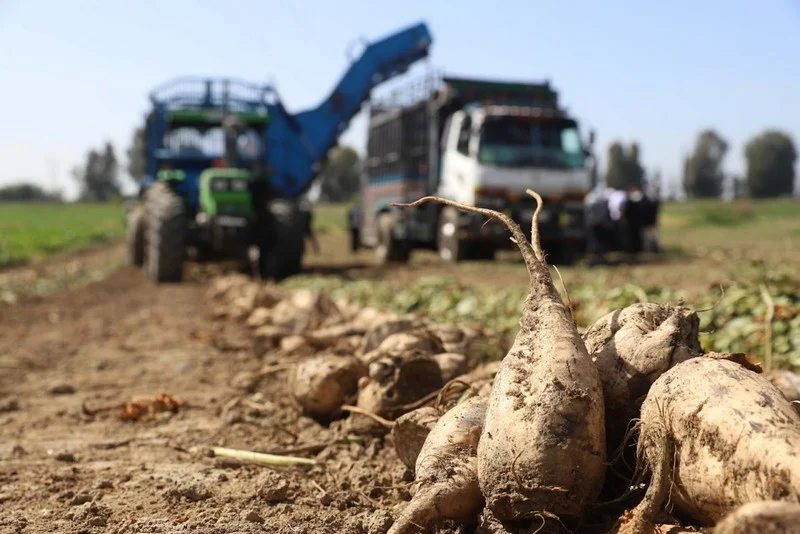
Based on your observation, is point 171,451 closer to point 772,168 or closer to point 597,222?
point 597,222

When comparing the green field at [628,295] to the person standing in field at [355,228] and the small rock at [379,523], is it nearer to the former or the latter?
the small rock at [379,523]

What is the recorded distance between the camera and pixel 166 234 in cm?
1333

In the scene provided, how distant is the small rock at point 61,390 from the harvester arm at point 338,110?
10261mm

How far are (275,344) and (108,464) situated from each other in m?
3.02

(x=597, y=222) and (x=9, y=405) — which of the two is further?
(x=597, y=222)

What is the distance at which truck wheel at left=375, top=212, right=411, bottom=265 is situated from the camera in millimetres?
17547

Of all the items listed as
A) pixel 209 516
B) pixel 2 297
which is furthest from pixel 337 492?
pixel 2 297

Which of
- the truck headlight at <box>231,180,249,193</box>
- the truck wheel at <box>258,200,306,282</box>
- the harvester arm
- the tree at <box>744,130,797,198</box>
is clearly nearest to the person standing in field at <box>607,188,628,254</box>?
the harvester arm

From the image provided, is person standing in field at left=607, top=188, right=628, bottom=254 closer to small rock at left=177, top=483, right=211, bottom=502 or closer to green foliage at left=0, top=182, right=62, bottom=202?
small rock at left=177, top=483, right=211, bottom=502

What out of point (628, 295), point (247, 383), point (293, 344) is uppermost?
point (628, 295)

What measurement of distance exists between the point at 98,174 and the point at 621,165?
8337 centimetres

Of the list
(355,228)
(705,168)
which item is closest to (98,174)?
(705,168)

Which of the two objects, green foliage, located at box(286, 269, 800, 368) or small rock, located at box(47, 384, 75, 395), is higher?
green foliage, located at box(286, 269, 800, 368)

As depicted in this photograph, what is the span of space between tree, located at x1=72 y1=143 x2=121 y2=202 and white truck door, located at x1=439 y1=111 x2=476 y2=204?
423 feet
